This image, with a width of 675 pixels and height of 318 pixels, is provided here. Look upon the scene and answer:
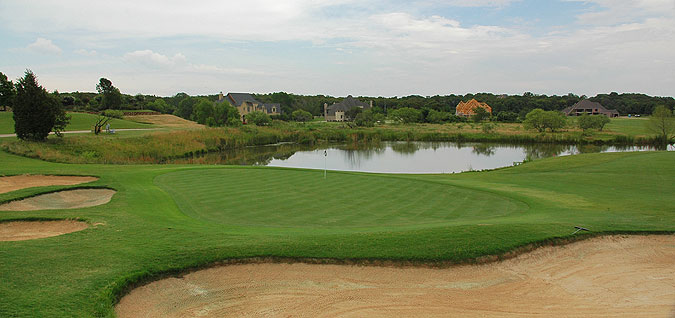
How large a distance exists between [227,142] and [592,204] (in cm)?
4160

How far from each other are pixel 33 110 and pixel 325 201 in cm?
2427

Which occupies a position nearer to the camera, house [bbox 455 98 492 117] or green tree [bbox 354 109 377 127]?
green tree [bbox 354 109 377 127]

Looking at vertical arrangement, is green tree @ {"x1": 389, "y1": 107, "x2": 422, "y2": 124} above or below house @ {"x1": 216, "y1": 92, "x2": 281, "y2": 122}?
below

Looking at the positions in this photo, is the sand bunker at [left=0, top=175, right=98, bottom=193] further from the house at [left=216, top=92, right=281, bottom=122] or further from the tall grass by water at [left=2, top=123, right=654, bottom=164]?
the house at [left=216, top=92, right=281, bottom=122]

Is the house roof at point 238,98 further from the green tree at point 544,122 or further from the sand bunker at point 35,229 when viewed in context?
the sand bunker at point 35,229

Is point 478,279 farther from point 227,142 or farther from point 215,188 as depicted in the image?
point 227,142

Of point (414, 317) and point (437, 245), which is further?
point (437, 245)

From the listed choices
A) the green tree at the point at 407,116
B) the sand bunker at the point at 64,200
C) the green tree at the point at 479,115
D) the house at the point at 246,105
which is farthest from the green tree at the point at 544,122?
the sand bunker at the point at 64,200

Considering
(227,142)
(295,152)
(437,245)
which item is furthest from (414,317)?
(227,142)

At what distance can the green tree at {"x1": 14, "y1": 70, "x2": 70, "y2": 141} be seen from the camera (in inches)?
1056

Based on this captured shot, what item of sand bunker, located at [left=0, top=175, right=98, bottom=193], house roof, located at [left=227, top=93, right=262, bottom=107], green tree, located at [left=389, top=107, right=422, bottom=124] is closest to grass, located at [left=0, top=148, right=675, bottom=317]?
sand bunker, located at [left=0, top=175, right=98, bottom=193]

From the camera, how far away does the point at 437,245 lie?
820cm

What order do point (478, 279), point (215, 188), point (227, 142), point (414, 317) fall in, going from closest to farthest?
1. point (414, 317)
2. point (478, 279)
3. point (215, 188)
4. point (227, 142)

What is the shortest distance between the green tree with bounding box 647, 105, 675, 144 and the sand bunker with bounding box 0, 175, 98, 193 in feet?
197
